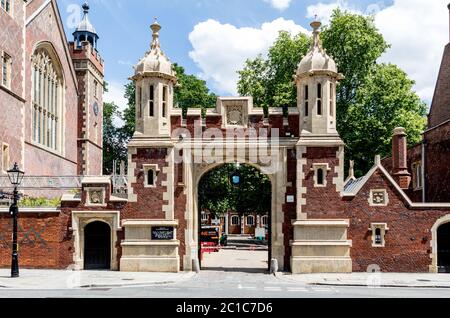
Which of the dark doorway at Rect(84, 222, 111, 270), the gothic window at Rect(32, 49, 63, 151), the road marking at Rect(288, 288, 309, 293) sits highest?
the gothic window at Rect(32, 49, 63, 151)

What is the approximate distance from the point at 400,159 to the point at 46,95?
73.6 feet

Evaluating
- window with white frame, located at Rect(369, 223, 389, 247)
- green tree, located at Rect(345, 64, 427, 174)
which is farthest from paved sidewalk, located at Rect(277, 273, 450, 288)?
green tree, located at Rect(345, 64, 427, 174)

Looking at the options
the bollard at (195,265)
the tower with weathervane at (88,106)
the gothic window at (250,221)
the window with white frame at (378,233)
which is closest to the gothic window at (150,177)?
the bollard at (195,265)

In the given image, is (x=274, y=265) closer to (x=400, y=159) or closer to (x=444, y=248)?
(x=444, y=248)

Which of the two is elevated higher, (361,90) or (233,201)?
(361,90)

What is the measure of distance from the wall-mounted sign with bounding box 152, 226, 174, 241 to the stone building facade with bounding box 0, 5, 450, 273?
0.04 meters

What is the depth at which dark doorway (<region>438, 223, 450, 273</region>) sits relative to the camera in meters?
21.6

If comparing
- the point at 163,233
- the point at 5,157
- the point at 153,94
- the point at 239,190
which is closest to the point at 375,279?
the point at 163,233

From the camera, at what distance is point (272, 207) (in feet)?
74.1

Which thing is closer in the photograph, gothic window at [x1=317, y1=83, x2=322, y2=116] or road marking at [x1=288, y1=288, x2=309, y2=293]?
road marking at [x1=288, y1=288, x2=309, y2=293]

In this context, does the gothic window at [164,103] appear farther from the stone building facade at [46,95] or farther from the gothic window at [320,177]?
the stone building facade at [46,95]

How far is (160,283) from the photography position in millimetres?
18312

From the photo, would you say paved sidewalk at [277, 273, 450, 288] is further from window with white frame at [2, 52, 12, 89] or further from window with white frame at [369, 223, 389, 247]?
window with white frame at [2, 52, 12, 89]
